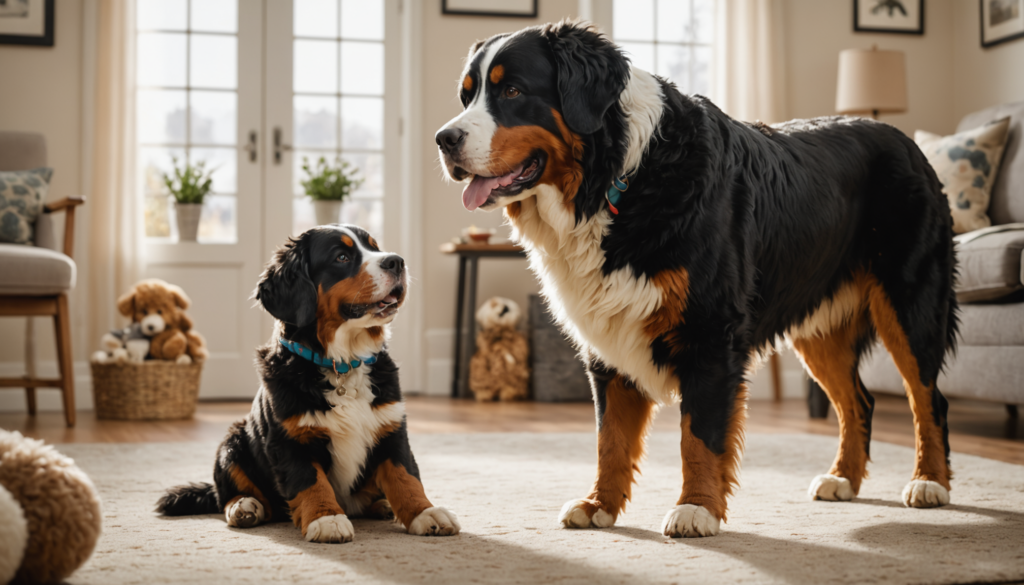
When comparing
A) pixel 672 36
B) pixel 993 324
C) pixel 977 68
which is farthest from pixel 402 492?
pixel 977 68

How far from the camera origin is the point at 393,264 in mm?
1880

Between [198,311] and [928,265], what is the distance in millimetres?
3884

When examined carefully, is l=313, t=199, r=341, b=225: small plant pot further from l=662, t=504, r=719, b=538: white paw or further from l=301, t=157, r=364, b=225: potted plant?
l=662, t=504, r=719, b=538: white paw

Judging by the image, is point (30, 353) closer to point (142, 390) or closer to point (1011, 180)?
point (142, 390)

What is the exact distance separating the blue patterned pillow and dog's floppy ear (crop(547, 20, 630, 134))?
3056 mm

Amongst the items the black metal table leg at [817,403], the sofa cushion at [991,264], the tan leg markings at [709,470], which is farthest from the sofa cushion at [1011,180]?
the tan leg markings at [709,470]

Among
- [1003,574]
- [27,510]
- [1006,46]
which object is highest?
[1006,46]

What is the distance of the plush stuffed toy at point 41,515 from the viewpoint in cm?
123

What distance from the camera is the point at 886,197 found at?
2152 mm

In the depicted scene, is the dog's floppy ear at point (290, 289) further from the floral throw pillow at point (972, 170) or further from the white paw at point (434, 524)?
the floral throw pillow at point (972, 170)

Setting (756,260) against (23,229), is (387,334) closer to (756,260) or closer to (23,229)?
(756,260)

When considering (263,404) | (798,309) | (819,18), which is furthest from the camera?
(819,18)

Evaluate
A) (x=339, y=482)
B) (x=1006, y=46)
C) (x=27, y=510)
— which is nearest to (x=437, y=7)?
(x=1006, y=46)

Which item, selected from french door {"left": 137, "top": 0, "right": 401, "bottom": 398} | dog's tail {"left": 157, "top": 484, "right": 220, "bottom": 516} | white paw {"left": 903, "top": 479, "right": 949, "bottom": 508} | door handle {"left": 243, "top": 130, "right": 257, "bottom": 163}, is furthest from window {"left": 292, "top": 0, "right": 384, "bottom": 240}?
white paw {"left": 903, "top": 479, "right": 949, "bottom": 508}
